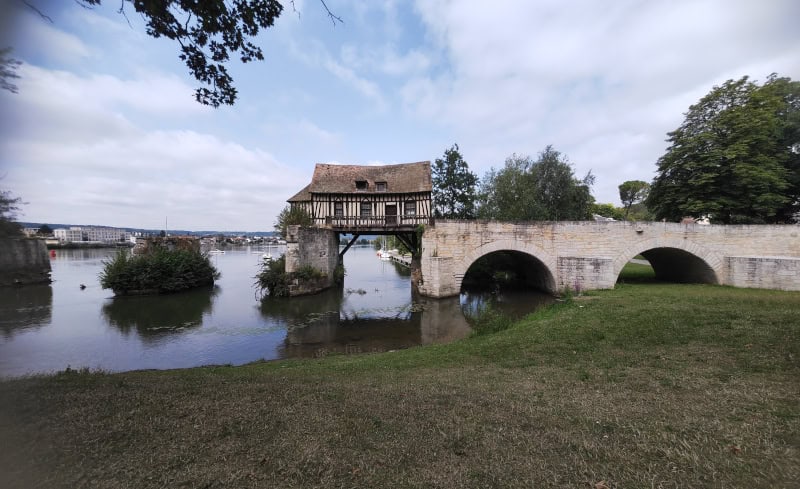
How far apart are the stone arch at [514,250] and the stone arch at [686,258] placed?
245 centimetres

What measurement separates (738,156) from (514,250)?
38.2 ft

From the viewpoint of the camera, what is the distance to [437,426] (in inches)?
101

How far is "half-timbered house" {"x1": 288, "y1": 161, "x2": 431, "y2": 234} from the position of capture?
692 inches

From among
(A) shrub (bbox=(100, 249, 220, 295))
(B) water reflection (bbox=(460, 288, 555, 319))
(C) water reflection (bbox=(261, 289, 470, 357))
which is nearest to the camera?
(C) water reflection (bbox=(261, 289, 470, 357))

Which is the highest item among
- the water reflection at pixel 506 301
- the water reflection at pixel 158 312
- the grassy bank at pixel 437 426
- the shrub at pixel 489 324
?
the grassy bank at pixel 437 426

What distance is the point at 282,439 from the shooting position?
2326 millimetres

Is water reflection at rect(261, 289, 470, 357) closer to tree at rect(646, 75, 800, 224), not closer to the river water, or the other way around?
the river water

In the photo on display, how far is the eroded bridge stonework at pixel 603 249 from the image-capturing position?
1192 cm

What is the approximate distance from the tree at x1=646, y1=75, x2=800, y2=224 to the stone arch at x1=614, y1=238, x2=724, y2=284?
3264 millimetres

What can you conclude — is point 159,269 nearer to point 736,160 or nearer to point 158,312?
point 158,312

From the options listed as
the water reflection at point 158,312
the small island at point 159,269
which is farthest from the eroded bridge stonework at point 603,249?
the small island at point 159,269

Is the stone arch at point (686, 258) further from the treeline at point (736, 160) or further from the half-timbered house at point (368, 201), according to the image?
the half-timbered house at point (368, 201)

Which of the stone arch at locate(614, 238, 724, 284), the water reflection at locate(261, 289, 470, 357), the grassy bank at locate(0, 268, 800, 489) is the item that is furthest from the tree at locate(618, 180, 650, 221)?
the grassy bank at locate(0, 268, 800, 489)

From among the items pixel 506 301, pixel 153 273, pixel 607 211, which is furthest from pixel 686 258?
pixel 607 211
